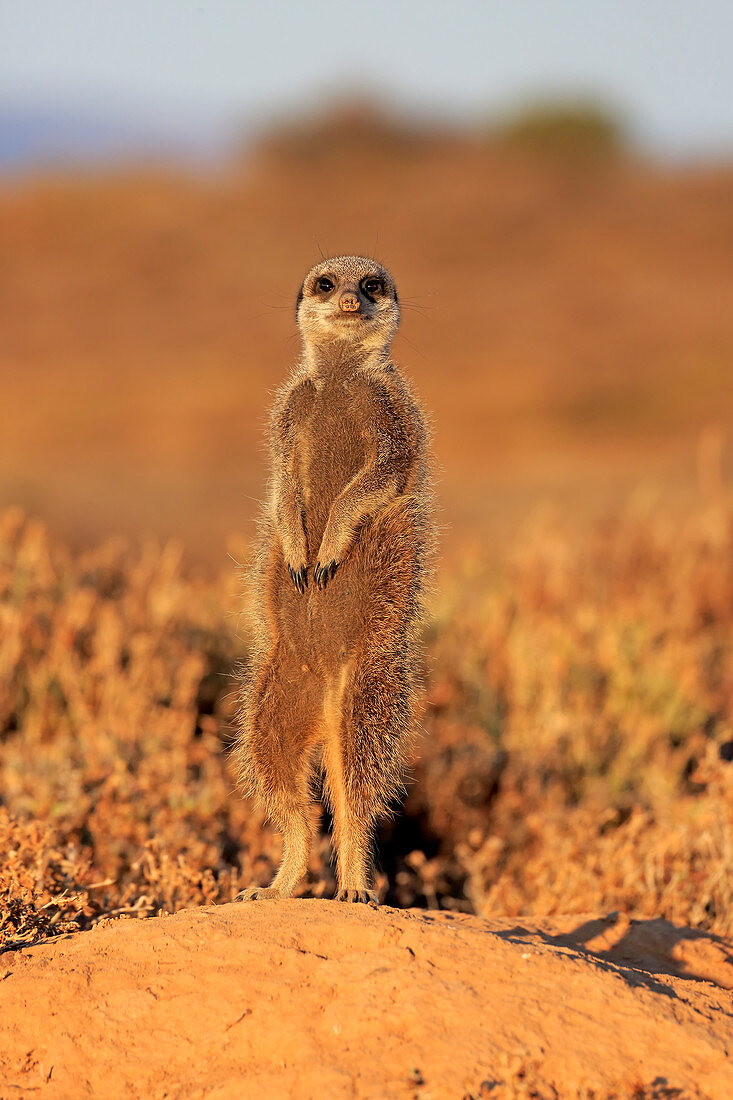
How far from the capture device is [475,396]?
24969mm

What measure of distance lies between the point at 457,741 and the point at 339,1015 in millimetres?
3395

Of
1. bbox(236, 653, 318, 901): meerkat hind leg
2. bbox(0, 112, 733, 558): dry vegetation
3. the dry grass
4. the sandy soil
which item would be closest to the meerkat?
bbox(236, 653, 318, 901): meerkat hind leg

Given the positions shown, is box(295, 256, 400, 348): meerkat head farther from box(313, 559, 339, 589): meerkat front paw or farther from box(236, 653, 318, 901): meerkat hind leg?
box(236, 653, 318, 901): meerkat hind leg

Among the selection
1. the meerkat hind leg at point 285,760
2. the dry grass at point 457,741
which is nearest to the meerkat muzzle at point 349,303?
the meerkat hind leg at point 285,760

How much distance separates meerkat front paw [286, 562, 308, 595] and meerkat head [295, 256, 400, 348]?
2.38 ft

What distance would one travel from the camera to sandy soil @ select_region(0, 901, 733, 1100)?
2.37 metres

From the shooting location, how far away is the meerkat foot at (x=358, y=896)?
10.6ft

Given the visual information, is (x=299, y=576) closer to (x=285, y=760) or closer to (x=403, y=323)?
(x=285, y=760)

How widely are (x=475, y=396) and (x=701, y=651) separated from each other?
1840 centimetres

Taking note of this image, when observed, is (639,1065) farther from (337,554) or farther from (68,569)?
(68,569)


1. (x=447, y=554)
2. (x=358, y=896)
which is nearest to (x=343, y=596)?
(x=358, y=896)

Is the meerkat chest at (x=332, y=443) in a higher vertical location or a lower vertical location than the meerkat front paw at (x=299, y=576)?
higher

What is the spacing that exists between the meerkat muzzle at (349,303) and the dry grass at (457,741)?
137cm

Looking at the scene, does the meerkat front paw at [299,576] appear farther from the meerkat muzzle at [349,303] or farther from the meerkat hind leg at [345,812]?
the meerkat muzzle at [349,303]
